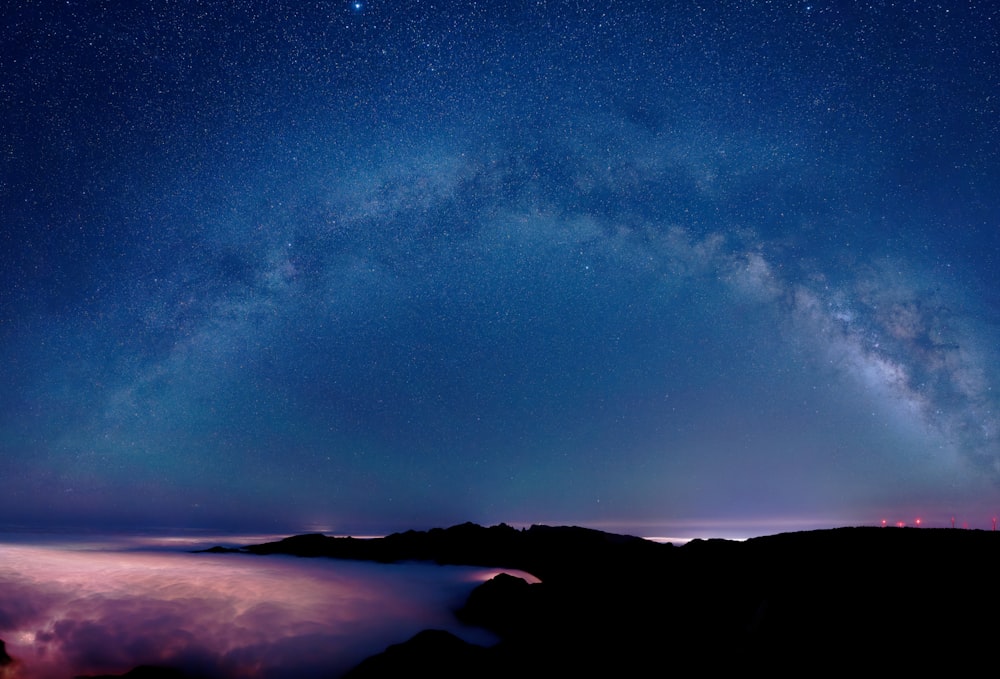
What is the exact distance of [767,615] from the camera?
775cm

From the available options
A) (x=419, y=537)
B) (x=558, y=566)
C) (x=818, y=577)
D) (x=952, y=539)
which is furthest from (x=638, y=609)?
(x=419, y=537)

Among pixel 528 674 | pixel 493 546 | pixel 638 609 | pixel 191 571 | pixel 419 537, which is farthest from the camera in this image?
pixel 419 537

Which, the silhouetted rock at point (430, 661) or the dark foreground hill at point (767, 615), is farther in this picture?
the silhouetted rock at point (430, 661)

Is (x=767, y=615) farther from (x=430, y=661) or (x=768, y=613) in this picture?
(x=430, y=661)

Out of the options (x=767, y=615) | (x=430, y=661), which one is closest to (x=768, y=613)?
(x=767, y=615)

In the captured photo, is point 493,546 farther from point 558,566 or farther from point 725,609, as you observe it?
point 725,609

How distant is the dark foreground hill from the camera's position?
21.9 feet

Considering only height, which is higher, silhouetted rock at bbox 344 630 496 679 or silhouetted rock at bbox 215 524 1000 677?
silhouetted rock at bbox 215 524 1000 677

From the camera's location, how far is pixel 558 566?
2147cm

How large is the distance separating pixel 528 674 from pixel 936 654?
5.57 meters

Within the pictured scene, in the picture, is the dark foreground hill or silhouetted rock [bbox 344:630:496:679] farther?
silhouetted rock [bbox 344:630:496:679]

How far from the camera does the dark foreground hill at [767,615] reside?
21.9ft

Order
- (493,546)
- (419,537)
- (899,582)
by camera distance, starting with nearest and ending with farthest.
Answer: (899,582) < (493,546) < (419,537)

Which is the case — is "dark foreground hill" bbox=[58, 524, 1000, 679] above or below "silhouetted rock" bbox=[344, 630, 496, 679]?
above
